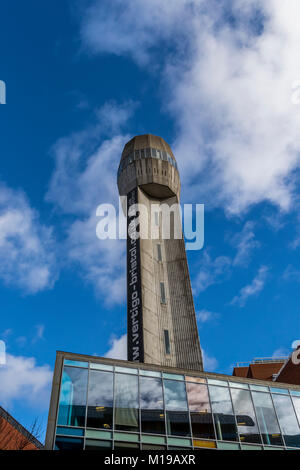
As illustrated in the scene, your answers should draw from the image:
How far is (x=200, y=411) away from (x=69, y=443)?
26.9ft

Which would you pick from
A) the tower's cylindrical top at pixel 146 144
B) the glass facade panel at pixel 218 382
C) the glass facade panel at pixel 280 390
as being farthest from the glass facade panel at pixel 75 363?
the tower's cylindrical top at pixel 146 144

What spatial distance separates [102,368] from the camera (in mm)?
24266

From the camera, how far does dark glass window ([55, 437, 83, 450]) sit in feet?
68.1

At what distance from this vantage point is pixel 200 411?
24.6 m

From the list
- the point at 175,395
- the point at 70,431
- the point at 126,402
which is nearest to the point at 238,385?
the point at 175,395

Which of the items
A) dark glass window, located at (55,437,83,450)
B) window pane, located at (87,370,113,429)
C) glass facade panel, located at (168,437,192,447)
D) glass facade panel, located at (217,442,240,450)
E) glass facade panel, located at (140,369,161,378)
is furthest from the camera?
glass facade panel, located at (140,369,161,378)

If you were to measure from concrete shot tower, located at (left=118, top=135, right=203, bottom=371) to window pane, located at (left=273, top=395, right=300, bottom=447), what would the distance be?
38.7ft

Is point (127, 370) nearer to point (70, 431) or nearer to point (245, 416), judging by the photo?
point (70, 431)

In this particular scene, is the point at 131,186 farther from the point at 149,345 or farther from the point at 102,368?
the point at 102,368

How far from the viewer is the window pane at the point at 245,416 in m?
24.4

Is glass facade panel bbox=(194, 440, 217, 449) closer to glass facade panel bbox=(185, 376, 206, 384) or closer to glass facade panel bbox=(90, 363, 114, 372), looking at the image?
glass facade panel bbox=(185, 376, 206, 384)

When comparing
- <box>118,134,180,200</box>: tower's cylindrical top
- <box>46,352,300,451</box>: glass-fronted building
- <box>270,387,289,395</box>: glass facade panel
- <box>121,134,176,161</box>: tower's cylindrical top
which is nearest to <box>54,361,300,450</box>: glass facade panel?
<box>46,352,300,451</box>: glass-fronted building

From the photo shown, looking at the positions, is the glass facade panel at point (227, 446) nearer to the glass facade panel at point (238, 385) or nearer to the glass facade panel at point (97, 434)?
the glass facade panel at point (238, 385)
